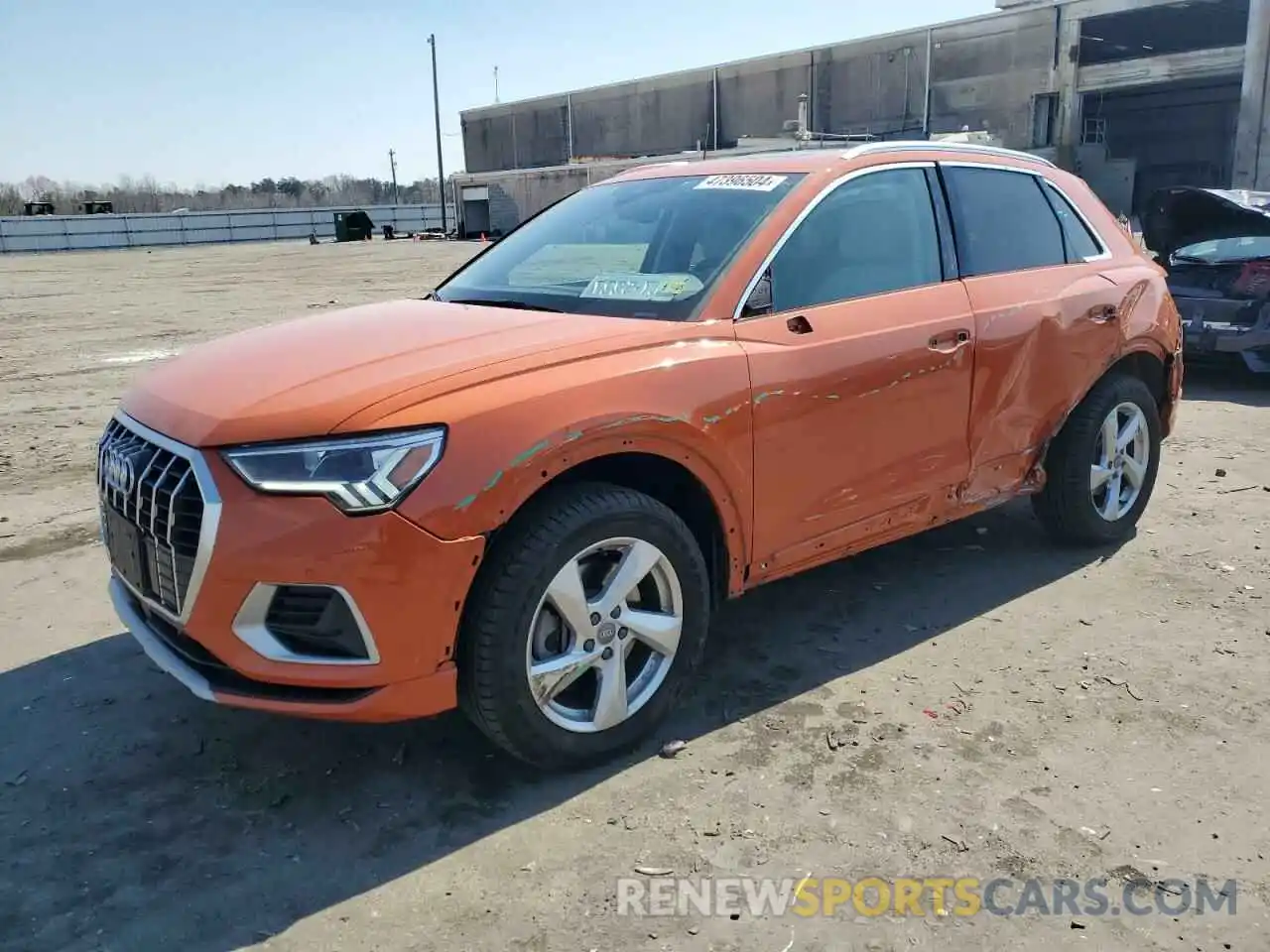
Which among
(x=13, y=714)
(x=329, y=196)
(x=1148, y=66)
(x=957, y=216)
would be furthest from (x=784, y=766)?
(x=329, y=196)

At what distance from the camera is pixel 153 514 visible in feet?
9.25

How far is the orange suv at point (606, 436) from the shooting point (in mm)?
2672

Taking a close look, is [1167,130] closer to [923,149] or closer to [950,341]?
[923,149]

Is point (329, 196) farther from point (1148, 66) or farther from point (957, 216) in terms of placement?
point (957, 216)

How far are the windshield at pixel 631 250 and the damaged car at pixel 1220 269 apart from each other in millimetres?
6405

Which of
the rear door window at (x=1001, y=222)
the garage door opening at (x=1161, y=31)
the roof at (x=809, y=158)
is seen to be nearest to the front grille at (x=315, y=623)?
the roof at (x=809, y=158)

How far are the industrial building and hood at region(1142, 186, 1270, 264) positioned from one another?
81.3ft

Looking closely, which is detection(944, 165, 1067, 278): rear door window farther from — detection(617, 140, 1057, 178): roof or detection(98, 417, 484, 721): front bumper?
detection(98, 417, 484, 721): front bumper

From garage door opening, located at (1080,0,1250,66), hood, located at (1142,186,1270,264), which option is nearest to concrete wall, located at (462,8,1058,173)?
A: garage door opening, located at (1080,0,1250,66)

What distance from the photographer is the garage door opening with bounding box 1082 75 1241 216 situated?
4181 centimetres

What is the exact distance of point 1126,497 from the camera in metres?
5.02

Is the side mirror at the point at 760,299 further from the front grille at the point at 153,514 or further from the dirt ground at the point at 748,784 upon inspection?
the front grille at the point at 153,514

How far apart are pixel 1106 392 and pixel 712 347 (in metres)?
2.43

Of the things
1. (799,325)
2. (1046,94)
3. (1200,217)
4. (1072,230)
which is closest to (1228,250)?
(1200,217)
